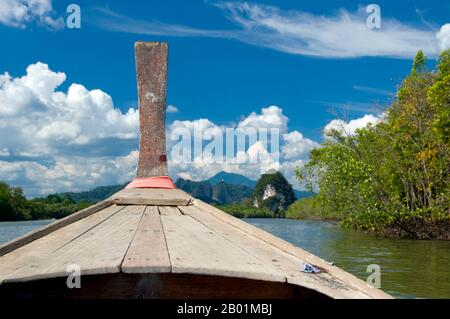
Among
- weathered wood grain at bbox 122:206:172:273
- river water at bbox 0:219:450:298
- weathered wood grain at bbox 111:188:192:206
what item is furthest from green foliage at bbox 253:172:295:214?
weathered wood grain at bbox 122:206:172:273

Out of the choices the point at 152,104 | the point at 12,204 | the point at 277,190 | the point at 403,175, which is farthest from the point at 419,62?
the point at 277,190

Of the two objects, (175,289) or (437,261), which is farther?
(437,261)

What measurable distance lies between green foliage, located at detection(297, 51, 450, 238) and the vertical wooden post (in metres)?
14.9

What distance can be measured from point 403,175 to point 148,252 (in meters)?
21.2

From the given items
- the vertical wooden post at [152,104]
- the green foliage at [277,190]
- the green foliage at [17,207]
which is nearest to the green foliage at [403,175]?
the vertical wooden post at [152,104]

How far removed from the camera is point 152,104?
5059 mm

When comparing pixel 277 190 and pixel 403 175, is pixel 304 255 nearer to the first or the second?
pixel 403 175

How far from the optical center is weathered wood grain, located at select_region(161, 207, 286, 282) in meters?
2.09

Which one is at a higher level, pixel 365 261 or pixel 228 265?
pixel 228 265

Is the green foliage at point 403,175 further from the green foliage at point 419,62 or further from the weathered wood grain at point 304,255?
the weathered wood grain at point 304,255

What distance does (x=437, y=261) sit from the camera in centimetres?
1225

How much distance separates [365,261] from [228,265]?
410 inches

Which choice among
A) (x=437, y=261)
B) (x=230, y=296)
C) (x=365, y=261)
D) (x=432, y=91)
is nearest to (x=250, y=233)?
(x=230, y=296)

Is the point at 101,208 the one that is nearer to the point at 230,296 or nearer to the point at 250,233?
the point at 250,233
